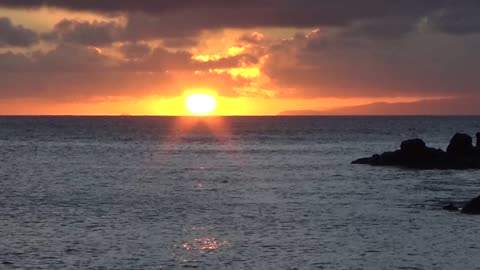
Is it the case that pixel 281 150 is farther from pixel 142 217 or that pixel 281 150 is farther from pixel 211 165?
pixel 142 217

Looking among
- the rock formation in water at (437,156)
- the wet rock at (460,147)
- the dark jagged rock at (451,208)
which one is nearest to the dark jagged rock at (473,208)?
the dark jagged rock at (451,208)

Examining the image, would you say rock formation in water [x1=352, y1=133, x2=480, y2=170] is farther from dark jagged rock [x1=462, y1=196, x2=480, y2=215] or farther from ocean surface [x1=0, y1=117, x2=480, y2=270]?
dark jagged rock [x1=462, y1=196, x2=480, y2=215]

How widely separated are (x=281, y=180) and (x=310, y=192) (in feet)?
44.2

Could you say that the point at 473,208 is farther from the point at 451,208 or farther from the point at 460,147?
the point at 460,147

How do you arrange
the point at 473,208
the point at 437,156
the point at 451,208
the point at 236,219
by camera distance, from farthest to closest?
the point at 437,156 → the point at 451,208 → the point at 473,208 → the point at 236,219

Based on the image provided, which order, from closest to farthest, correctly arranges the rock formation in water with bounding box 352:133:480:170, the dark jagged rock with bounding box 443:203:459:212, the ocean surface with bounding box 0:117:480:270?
1. the ocean surface with bounding box 0:117:480:270
2. the dark jagged rock with bounding box 443:203:459:212
3. the rock formation in water with bounding box 352:133:480:170

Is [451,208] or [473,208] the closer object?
[473,208]

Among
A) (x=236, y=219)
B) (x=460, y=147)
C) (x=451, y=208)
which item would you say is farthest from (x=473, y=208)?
(x=460, y=147)

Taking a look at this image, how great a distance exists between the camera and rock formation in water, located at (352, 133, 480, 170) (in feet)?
317

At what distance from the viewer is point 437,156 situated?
3927 inches

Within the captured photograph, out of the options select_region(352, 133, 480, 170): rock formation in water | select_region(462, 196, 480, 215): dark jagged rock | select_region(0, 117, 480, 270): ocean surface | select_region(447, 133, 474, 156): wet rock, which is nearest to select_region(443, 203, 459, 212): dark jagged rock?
select_region(0, 117, 480, 270): ocean surface

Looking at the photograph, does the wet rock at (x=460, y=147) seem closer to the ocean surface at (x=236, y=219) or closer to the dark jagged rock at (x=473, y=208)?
the ocean surface at (x=236, y=219)

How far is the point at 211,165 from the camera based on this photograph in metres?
110

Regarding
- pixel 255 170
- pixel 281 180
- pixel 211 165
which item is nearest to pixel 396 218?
pixel 281 180
